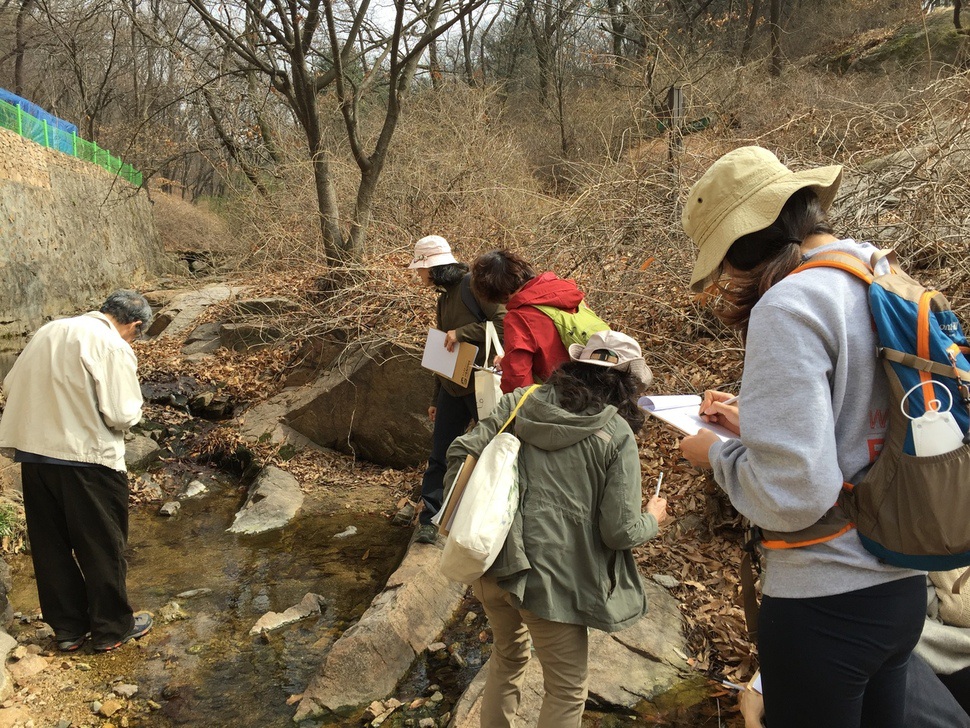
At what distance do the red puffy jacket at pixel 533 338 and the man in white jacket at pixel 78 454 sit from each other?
2159 mm

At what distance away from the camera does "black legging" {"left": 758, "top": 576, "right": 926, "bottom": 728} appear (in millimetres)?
1466

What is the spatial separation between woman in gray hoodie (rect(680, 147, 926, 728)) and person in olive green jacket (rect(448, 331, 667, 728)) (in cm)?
78

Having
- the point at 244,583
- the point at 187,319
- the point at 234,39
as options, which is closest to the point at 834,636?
the point at 244,583

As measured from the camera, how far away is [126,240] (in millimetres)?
18312

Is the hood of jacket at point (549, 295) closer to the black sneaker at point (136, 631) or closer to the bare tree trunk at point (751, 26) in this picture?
the black sneaker at point (136, 631)

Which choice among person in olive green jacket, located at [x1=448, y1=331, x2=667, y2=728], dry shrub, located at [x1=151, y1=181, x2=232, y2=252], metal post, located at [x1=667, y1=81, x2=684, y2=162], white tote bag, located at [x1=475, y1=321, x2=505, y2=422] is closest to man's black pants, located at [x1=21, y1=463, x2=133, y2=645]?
white tote bag, located at [x1=475, y1=321, x2=505, y2=422]

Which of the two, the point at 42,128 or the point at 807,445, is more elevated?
the point at 42,128

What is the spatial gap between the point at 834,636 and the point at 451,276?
3669mm

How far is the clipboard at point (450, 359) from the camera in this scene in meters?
4.48

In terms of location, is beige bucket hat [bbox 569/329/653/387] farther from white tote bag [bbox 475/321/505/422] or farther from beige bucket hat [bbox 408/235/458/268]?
beige bucket hat [bbox 408/235/458/268]

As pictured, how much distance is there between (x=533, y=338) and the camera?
352cm

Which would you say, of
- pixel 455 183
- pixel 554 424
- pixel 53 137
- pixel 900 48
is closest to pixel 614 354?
pixel 554 424

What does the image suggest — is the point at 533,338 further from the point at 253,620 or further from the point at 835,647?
the point at 253,620

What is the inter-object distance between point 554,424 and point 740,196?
104cm
